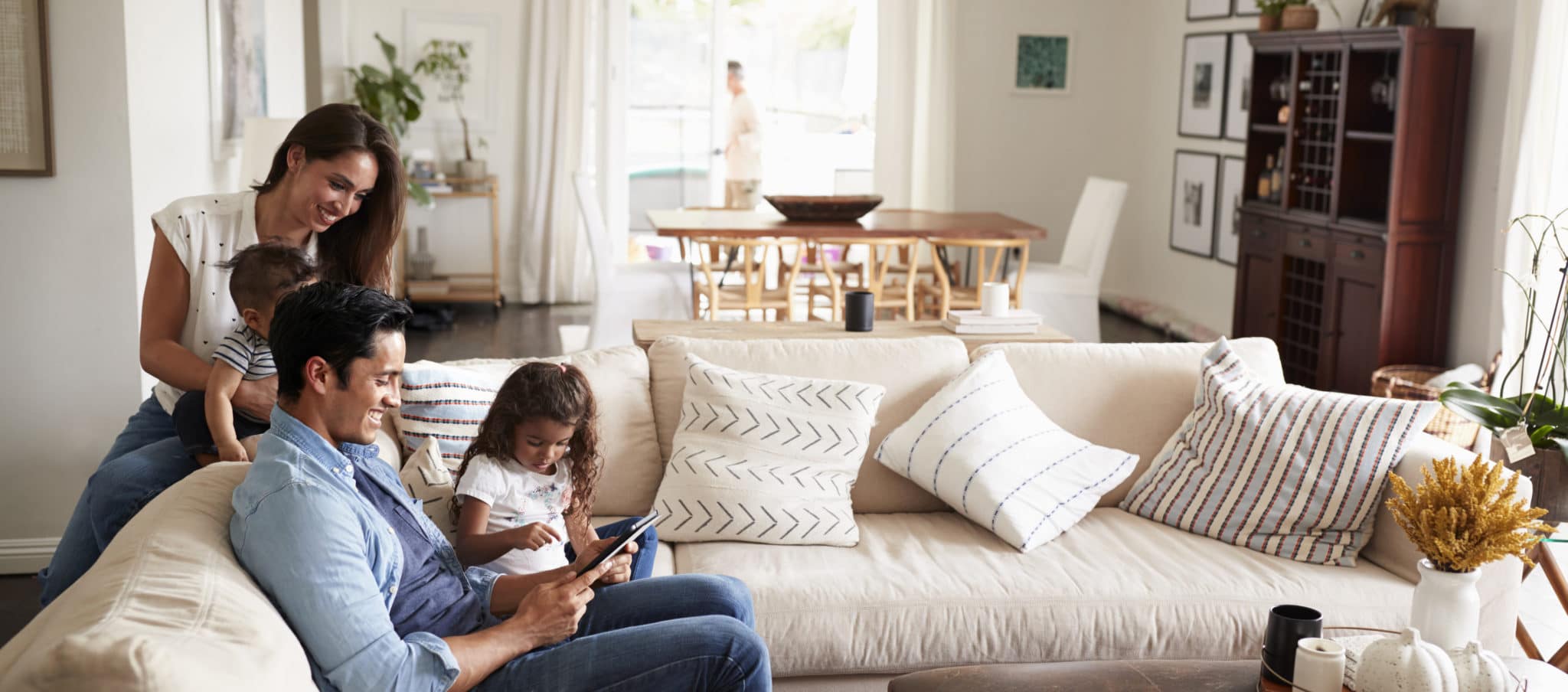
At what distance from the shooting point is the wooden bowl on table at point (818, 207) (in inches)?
245

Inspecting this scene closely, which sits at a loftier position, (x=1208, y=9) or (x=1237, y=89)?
(x=1208, y=9)

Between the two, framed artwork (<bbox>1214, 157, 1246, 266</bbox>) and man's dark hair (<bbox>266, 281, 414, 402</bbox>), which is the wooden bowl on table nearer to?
framed artwork (<bbox>1214, 157, 1246, 266</bbox>)

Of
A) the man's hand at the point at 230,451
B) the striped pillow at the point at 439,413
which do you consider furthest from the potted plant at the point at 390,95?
the man's hand at the point at 230,451

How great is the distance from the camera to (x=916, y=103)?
8.39m

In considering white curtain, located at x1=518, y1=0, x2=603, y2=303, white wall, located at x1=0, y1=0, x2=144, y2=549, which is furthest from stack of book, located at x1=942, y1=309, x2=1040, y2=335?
white curtain, located at x1=518, y1=0, x2=603, y2=303

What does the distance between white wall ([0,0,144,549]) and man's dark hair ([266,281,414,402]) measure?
219 cm

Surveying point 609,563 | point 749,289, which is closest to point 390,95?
point 749,289

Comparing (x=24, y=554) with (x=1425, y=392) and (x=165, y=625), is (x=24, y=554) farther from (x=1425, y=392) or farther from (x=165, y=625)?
(x=1425, y=392)

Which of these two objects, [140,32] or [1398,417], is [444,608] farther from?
[140,32]

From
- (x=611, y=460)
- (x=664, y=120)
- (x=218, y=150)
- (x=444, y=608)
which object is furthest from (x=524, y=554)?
(x=664, y=120)

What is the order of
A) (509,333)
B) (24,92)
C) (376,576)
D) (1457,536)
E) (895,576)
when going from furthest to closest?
(509,333) → (24,92) → (895,576) → (1457,536) → (376,576)

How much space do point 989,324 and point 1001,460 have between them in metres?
0.91

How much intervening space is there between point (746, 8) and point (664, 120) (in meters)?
0.87

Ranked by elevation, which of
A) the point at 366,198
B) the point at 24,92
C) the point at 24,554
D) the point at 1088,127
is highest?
the point at 1088,127
